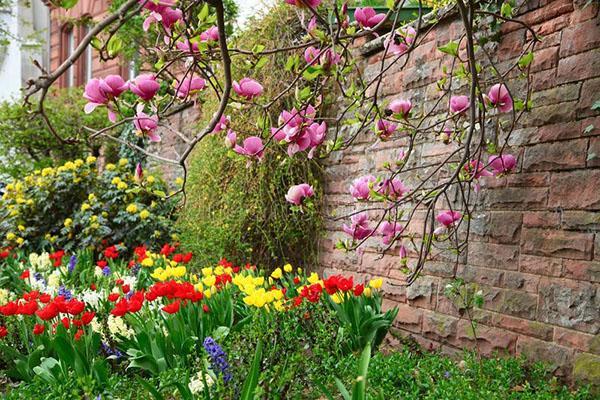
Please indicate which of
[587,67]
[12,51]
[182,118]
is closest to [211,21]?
[587,67]

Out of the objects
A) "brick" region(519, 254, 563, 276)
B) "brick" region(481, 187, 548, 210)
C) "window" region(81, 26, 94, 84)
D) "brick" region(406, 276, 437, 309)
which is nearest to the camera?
"brick" region(519, 254, 563, 276)

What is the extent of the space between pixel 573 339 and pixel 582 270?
29 cm

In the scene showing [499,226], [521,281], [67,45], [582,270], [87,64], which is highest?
[67,45]

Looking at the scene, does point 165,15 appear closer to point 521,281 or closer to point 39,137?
point 521,281

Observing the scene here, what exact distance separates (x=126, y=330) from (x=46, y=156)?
269 inches

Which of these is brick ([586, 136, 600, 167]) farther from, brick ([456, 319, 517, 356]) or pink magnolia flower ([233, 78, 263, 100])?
pink magnolia flower ([233, 78, 263, 100])

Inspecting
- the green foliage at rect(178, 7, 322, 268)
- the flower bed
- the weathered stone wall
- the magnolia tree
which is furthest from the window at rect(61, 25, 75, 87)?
the weathered stone wall

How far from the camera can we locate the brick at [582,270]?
2.35 m

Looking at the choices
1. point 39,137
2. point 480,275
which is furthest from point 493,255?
point 39,137

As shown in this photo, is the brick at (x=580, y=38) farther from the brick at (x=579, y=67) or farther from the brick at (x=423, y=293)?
the brick at (x=423, y=293)

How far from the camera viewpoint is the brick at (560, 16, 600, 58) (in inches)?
95.5

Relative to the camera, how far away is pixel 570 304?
244 centimetres

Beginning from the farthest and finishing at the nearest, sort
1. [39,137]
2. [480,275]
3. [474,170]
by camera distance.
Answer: [39,137], [480,275], [474,170]

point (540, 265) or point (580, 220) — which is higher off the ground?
point (580, 220)
